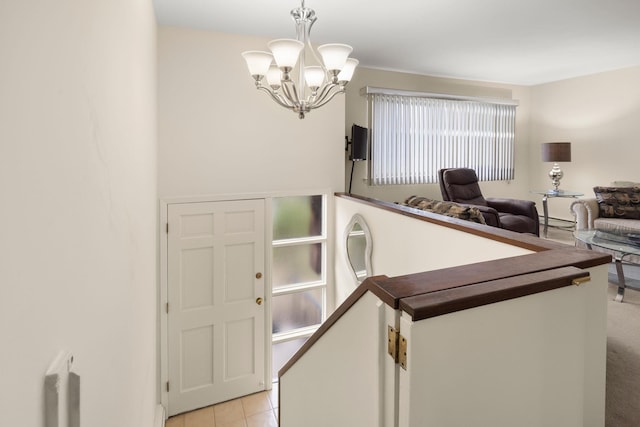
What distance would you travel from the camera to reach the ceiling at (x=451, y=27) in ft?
9.50

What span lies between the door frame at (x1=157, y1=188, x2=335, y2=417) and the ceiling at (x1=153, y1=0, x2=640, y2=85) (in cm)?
150

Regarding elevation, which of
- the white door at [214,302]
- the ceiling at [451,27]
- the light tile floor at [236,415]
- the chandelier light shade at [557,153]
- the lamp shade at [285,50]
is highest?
the ceiling at [451,27]

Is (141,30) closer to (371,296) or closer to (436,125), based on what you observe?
(371,296)

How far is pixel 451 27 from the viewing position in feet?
11.1

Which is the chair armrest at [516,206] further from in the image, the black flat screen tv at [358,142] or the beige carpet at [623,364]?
the black flat screen tv at [358,142]

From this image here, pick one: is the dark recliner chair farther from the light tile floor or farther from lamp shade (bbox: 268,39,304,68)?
lamp shade (bbox: 268,39,304,68)

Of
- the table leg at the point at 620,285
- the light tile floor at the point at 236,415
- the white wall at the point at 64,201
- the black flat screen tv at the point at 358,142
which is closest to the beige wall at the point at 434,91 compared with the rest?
the black flat screen tv at the point at 358,142

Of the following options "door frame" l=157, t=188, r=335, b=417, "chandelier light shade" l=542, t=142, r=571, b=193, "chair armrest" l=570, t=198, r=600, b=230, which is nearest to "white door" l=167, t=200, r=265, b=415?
"door frame" l=157, t=188, r=335, b=417

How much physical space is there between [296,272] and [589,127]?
5041 millimetres

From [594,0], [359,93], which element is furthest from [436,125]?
[594,0]

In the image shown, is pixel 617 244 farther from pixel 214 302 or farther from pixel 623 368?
pixel 214 302

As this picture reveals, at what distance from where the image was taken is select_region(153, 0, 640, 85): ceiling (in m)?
2.90

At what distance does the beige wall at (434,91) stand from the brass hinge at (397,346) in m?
3.95

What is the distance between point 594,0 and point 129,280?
381 cm
